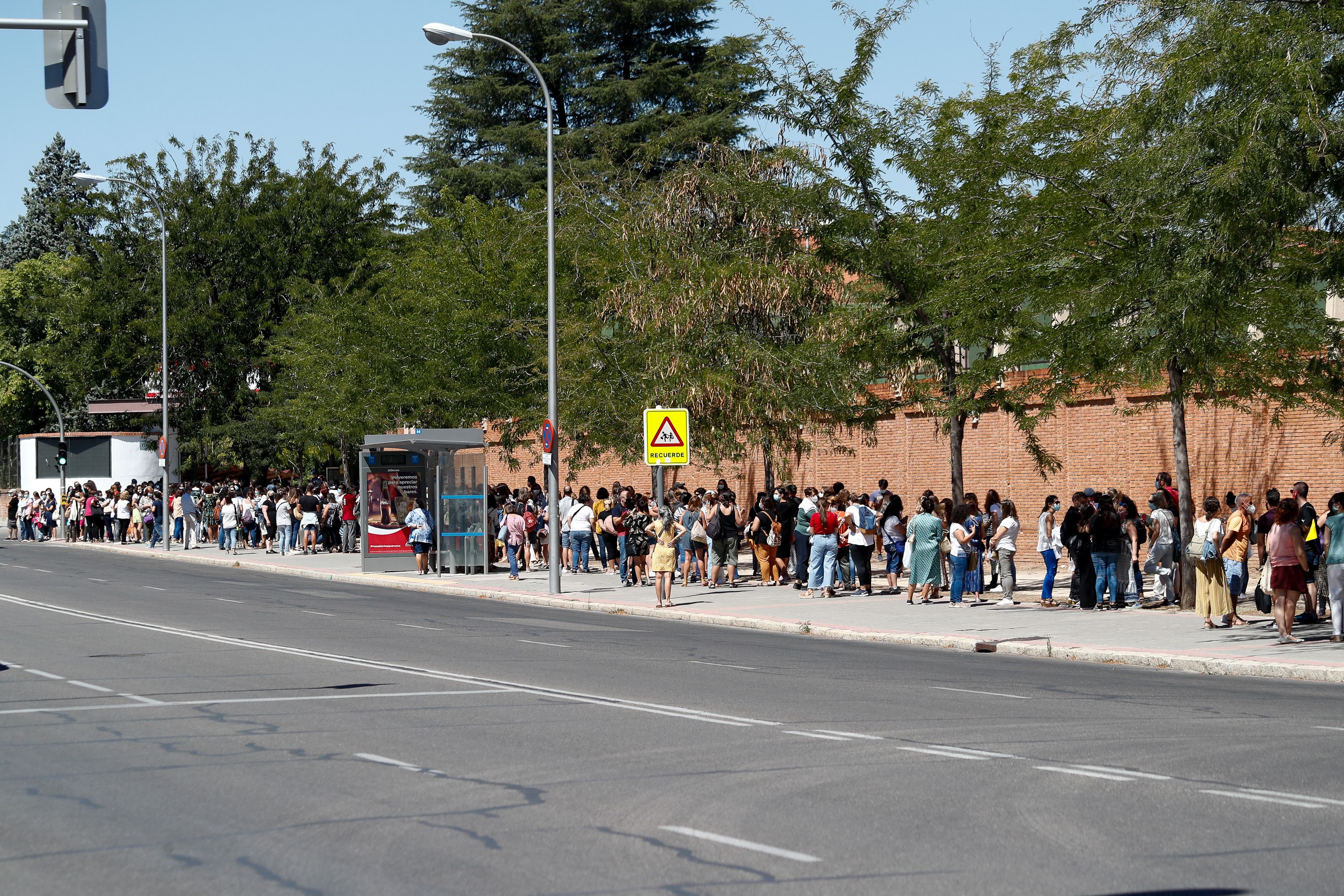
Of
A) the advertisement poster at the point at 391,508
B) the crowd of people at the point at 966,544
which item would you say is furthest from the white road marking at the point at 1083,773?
the advertisement poster at the point at 391,508

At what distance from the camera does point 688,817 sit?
7.25m

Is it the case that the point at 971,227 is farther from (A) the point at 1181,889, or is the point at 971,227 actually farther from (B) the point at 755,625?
(A) the point at 1181,889

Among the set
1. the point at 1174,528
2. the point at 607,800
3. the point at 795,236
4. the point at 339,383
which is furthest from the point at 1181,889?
the point at 339,383

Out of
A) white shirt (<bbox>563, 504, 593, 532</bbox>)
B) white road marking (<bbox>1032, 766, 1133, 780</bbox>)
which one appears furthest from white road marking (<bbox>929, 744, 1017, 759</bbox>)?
white shirt (<bbox>563, 504, 593, 532</bbox>)

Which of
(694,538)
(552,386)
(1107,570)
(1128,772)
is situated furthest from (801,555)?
(1128,772)

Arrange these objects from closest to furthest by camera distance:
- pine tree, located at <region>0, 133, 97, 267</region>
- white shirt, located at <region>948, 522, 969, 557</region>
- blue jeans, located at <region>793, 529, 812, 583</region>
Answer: white shirt, located at <region>948, 522, 969, 557</region> → blue jeans, located at <region>793, 529, 812, 583</region> → pine tree, located at <region>0, 133, 97, 267</region>

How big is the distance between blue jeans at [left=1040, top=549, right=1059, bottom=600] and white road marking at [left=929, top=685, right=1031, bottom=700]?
955 centimetres

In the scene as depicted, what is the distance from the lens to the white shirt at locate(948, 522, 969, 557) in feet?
71.7

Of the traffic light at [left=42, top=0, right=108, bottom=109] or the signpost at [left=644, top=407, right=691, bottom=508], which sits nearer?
the traffic light at [left=42, top=0, right=108, bottom=109]

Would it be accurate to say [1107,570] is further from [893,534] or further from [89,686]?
[89,686]

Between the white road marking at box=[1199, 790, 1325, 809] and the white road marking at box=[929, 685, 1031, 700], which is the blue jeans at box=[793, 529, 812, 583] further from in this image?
the white road marking at box=[1199, 790, 1325, 809]

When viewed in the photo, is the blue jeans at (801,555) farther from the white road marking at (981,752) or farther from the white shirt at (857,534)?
the white road marking at (981,752)

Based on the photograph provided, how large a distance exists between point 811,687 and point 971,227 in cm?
1124

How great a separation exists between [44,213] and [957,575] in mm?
88662
